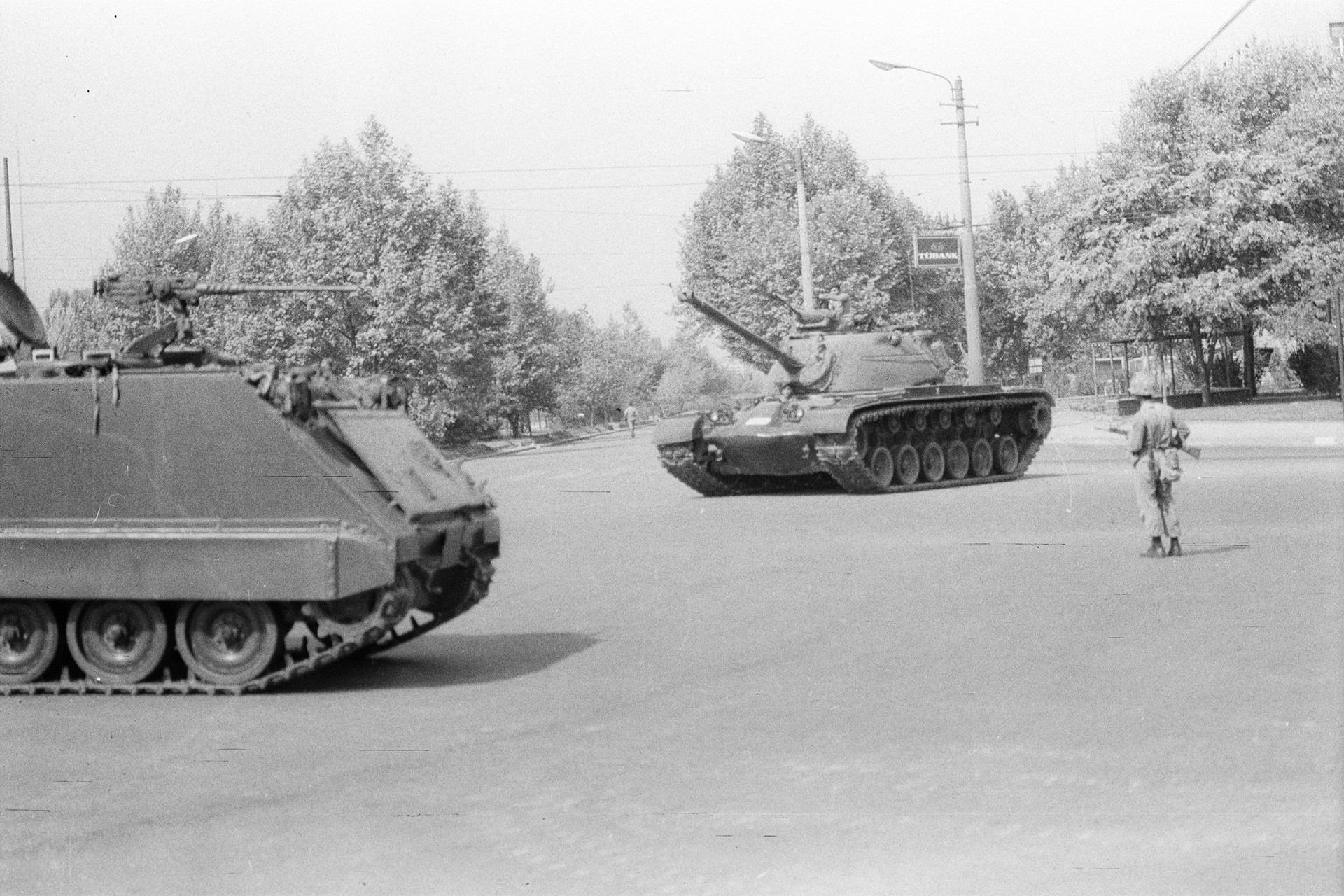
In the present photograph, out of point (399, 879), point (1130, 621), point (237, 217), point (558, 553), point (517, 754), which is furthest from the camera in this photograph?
point (237, 217)

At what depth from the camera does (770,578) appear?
46.9 ft

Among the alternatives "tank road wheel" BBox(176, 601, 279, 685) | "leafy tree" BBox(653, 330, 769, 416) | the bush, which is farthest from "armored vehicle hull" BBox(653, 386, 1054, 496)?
"leafy tree" BBox(653, 330, 769, 416)

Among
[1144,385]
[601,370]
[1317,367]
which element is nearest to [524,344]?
[601,370]

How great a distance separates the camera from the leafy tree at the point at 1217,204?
4338cm

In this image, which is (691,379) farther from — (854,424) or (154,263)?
(854,424)

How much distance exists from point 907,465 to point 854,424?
6.97 feet

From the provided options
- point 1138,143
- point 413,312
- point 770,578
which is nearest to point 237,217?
point 413,312

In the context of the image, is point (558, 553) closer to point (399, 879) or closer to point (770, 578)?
point (770, 578)

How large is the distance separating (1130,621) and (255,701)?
5209mm

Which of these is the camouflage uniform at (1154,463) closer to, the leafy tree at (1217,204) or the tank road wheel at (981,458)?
the tank road wheel at (981,458)

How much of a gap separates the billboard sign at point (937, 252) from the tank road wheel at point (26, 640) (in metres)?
26.0

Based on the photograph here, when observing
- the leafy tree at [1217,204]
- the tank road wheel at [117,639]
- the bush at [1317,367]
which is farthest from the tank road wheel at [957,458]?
the bush at [1317,367]

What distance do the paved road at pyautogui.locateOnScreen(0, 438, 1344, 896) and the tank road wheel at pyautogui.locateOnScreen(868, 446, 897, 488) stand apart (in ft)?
33.9

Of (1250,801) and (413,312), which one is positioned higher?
(413,312)
